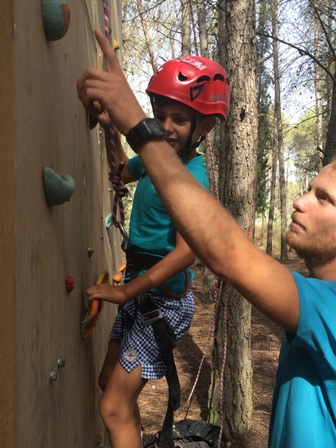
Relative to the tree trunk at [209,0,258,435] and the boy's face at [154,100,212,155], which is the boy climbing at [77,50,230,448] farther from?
the tree trunk at [209,0,258,435]

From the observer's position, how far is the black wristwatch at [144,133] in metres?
1.35

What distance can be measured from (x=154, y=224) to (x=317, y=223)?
1010 millimetres

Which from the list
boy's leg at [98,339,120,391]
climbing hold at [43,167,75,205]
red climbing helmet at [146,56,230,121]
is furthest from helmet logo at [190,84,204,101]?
Answer: boy's leg at [98,339,120,391]

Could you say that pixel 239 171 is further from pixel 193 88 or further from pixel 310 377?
pixel 310 377

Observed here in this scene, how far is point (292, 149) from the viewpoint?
61219 millimetres

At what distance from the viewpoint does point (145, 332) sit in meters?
2.41

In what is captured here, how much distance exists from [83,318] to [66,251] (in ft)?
1.75

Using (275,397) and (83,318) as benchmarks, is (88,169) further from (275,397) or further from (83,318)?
(275,397)

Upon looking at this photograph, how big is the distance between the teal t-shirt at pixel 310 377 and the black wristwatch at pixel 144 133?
53cm

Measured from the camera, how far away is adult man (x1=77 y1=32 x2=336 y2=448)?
1273mm

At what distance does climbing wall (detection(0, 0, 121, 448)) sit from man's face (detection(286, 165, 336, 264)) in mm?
717

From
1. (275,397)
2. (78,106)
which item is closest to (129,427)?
(275,397)

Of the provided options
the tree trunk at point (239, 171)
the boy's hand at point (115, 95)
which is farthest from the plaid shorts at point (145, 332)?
the tree trunk at point (239, 171)

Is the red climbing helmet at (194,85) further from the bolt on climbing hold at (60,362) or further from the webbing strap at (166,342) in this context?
the bolt on climbing hold at (60,362)
